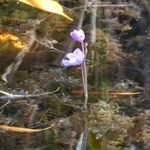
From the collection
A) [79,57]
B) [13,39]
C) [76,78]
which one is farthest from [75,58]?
[13,39]

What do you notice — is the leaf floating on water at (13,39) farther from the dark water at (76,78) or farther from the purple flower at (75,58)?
the purple flower at (75,58)

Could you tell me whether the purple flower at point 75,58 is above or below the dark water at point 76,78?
above

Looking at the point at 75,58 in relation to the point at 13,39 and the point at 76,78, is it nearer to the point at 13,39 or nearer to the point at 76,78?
the point at 76,78

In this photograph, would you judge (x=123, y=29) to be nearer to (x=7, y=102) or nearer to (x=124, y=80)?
(x=124, y=80)

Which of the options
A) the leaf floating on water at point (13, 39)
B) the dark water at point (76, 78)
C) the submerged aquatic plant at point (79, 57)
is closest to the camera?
the dark water at point (76, 78)

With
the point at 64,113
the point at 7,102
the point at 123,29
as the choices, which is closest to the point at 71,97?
the point at 64,113

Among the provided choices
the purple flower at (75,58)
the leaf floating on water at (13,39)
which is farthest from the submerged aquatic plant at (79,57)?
the leaf floating on water at (13,39)

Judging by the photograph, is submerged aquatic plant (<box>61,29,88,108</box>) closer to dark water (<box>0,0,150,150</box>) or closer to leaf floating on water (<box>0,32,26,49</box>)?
dark water (<box>0,0,150,150</box>)

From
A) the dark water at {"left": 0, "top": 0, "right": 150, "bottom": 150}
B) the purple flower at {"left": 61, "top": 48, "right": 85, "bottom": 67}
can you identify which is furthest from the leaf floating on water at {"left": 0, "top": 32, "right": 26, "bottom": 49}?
the purple flower at {"left": 61, "top": 48, "right": 85, "bottom": 67}
